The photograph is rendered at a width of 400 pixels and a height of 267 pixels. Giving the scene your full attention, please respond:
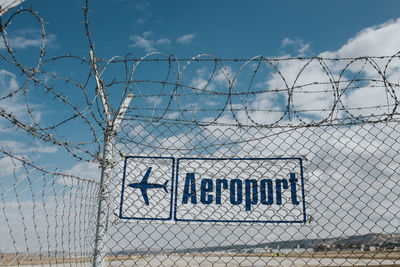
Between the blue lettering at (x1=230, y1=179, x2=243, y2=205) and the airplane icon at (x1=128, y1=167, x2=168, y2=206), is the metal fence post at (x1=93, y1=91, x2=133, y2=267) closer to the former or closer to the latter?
the airplane icon at (x1=128, y1=167, x2=168, y2=206)

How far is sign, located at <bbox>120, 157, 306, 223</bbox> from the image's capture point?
106 inches

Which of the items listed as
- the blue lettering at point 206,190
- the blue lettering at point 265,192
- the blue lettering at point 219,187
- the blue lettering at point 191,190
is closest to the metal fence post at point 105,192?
the blue lettering at point 191,190

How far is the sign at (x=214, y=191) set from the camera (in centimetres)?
271

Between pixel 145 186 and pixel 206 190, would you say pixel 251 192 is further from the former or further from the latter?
pixel 145 186

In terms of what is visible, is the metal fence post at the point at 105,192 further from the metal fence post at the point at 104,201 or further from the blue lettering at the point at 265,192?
the blue lettering at the point at 265,192

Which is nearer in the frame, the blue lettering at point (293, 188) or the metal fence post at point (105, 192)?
the metal fence post at point (105, 192)

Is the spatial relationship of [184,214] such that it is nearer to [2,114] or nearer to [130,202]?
[130,202]

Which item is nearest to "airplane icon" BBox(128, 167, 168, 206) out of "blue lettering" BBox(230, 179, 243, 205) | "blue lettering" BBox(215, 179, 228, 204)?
"blue lettering" BBox(215, 179, 228, 204)

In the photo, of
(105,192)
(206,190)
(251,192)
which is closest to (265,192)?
(251,192)

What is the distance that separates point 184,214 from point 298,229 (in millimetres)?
998

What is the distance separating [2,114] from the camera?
1.96 meters

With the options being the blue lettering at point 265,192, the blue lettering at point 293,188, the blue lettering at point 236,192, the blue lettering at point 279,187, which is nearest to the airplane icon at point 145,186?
the blue lettering at point 236,192

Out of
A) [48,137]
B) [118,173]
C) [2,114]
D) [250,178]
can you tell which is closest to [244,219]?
[250,178]

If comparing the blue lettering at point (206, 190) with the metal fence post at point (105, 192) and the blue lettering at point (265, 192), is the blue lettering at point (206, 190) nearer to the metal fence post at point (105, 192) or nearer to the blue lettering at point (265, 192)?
the blue lettering at point (265, 192)
